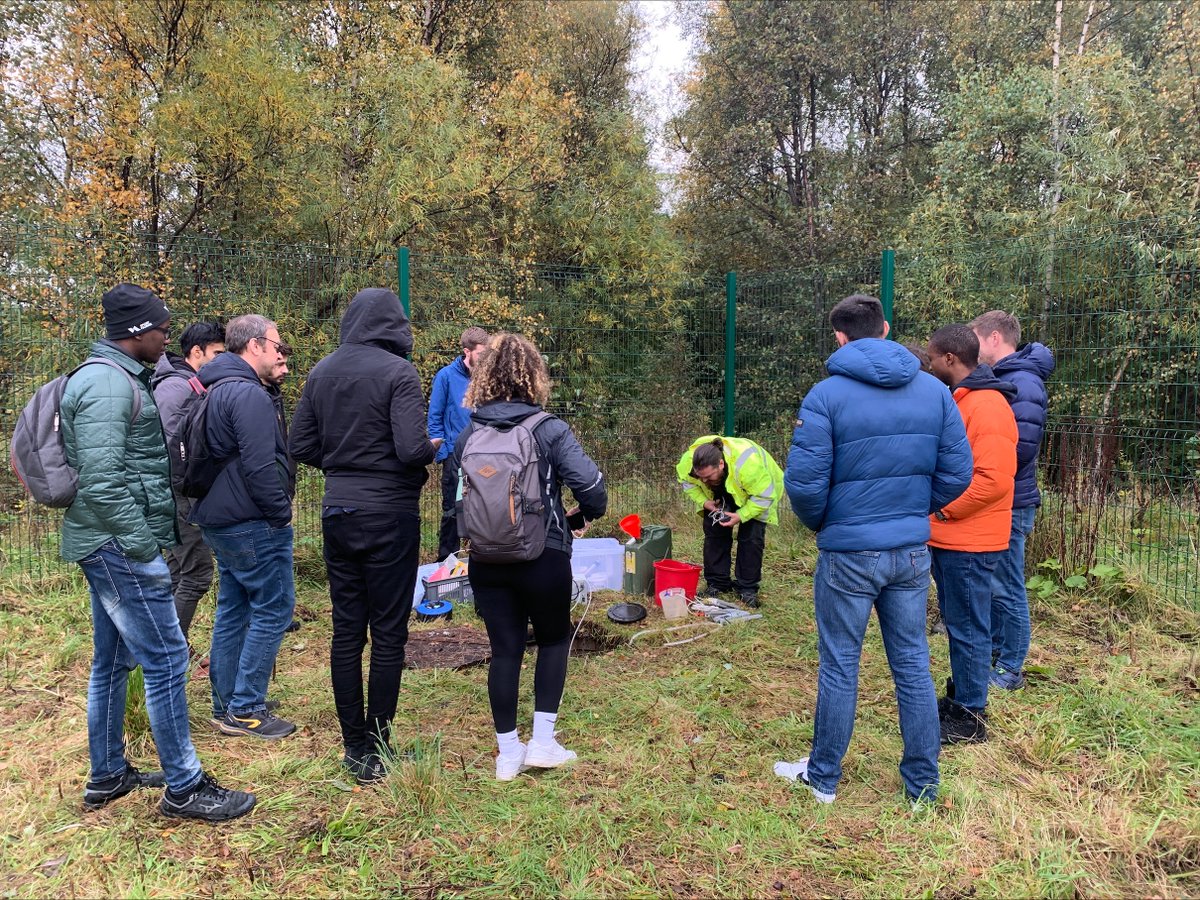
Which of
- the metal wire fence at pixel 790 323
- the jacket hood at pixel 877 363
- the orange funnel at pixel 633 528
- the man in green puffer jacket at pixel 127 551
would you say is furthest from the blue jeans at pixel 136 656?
the orange funnel at pixel 633 528

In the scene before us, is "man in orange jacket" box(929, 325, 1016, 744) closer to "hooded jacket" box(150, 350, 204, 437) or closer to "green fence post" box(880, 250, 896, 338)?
"green fence post" box(880, 250, 896, 338)

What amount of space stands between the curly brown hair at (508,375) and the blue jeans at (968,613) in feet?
6.46

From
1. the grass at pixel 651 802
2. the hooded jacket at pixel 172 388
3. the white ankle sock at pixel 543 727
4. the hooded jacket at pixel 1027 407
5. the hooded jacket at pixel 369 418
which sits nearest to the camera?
the grass at pixel 651 802

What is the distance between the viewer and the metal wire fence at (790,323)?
491 centimetres

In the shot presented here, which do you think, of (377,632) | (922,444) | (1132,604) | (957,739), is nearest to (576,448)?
(377,632)

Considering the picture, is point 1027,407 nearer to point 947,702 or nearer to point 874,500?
point 947,702

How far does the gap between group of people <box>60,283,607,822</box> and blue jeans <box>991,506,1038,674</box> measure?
2287 mm

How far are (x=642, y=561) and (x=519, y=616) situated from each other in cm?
263

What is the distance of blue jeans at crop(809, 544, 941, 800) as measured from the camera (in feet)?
8.84

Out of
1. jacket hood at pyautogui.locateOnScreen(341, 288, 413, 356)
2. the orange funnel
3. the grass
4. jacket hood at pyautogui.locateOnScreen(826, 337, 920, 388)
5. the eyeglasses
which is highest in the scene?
jacket hood at pyautogui.locateOnScreen(341, 288, 413, 356)

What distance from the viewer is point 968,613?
324cm

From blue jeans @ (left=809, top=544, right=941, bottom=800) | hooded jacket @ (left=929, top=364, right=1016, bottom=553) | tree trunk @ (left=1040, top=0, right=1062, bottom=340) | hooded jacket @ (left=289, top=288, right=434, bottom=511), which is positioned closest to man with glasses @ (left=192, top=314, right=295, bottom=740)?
hooded jacket @ (left=289, top=288, right=434, bottom=511)

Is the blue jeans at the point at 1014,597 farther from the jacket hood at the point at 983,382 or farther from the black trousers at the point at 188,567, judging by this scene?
the black trousers at the point at 188,567

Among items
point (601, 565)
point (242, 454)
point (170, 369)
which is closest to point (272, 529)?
point (242, 454)
